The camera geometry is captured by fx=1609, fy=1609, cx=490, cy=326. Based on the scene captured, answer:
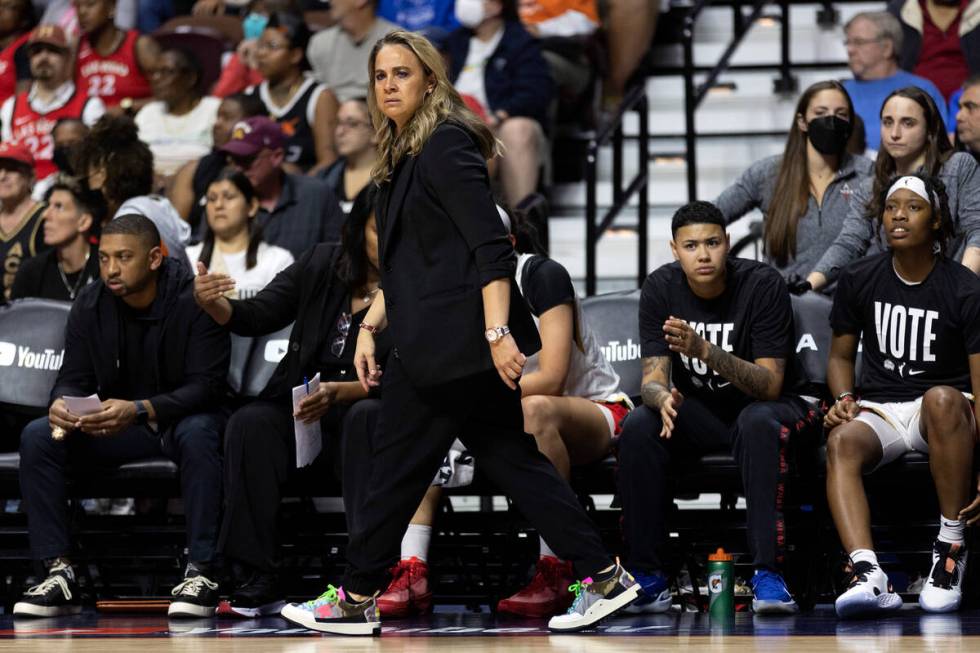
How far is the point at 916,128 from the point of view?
591 cm

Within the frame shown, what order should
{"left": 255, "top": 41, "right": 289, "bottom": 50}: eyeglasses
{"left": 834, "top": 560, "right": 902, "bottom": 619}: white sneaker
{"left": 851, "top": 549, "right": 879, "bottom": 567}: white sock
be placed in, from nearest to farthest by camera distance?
{"left": 834, "top": 560, "right": 902, "bottom": 619}: white sneaker < {"left": 851, "top": 549, "right": 879, "bottom": 567}: white sock < {"left": 255, "top": 41, "right": 289, "bottom": 50}: eyeglasses

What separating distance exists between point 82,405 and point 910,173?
3.02 m

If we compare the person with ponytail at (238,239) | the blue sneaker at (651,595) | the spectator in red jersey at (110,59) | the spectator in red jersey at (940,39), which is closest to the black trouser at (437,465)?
the blue sneaker at (651,595)

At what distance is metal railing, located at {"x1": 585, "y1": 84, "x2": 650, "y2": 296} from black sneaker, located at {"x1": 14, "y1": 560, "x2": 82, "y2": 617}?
2.85 meters

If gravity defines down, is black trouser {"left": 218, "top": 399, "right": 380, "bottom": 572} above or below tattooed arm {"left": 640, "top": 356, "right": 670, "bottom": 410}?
below

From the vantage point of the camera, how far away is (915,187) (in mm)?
5406

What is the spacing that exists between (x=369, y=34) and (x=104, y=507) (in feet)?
11.0

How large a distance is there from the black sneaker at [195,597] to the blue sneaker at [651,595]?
1.33 meters

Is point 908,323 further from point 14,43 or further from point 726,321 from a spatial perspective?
point 14,43

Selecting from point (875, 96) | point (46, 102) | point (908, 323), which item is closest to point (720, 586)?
point (908, 323)

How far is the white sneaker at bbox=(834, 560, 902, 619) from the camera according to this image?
472cm

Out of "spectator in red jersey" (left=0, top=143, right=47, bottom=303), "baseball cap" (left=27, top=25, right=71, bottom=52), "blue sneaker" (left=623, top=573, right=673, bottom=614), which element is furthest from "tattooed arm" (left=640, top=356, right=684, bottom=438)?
"baseball cap" (left=27, top=25, right=71, bottom=52)

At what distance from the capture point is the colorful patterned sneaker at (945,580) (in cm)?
496

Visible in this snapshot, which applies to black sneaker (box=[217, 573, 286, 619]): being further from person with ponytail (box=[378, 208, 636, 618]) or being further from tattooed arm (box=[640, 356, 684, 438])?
tattooed arm (box=[640, 356, 684, 438])
